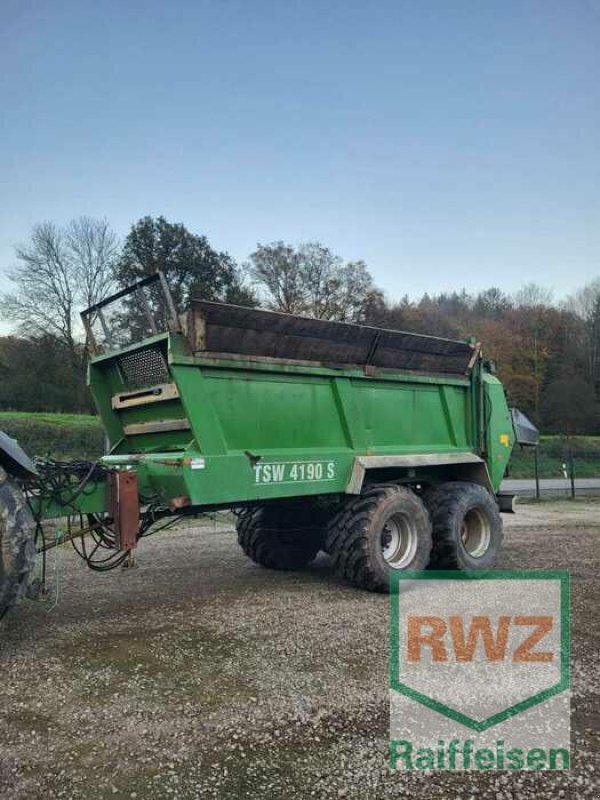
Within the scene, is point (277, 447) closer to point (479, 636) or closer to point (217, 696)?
point (479, 636)

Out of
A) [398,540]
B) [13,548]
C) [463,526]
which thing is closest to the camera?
[13,548]

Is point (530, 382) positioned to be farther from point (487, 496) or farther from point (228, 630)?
point (228, 630)

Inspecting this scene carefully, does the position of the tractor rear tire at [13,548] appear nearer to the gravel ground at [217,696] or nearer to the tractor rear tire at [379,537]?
the gravel ground at [217,696]

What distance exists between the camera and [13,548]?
4281 mm

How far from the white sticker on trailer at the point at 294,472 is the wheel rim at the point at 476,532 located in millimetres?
2438

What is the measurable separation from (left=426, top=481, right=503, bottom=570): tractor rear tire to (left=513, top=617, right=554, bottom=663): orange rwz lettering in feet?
6.05

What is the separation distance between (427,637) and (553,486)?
19.9m

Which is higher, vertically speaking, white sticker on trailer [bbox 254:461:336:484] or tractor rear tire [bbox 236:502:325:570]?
white sticker on trailer [bbox 254:461:336:484]

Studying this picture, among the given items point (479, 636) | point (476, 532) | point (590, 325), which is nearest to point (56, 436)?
point (476, 532)

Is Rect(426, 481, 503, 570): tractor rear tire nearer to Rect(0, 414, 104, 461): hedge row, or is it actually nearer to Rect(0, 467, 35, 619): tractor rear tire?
Rect(0, 467, 35, 619): tractor rear tire

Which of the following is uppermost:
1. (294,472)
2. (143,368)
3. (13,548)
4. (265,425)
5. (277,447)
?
(143,368)

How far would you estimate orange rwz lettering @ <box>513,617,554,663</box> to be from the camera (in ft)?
15.6

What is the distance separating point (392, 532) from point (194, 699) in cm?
347

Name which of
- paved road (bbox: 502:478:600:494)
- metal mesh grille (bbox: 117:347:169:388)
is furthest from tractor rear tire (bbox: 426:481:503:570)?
paved road (bbox: 502:478:600:494)
